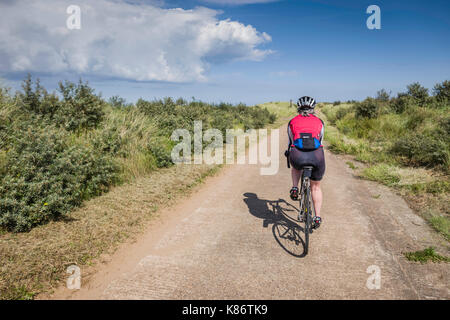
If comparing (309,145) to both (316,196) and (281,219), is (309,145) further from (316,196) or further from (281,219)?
(281,219)

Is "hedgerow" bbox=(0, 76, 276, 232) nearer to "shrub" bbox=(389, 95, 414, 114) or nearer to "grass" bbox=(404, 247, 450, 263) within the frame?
"grass" bbox=(404, 247, 450, 263)

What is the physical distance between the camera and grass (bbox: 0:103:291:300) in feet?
10.5

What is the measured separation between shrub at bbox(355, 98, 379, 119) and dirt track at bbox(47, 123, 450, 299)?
1314 cm

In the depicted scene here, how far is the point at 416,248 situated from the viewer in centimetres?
408

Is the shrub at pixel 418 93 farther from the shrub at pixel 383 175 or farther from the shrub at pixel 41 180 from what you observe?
the shrub at pixel 41 180

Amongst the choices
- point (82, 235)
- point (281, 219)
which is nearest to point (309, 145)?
point (281, 219)

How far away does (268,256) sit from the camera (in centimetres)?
390

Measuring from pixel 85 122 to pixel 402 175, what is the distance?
9351 millimetres

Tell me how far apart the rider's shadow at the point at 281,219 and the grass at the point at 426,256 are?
149 centimetres

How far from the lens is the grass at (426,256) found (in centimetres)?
375

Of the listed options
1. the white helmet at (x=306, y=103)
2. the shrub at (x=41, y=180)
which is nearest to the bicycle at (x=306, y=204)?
the white helmet at (x=306, y=103)

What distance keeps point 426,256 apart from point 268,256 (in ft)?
7.36
